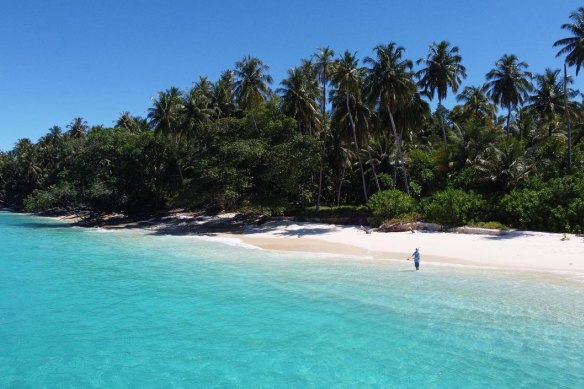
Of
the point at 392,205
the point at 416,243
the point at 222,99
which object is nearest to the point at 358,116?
the point at 392,205

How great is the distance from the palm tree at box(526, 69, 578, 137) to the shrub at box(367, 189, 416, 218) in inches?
813

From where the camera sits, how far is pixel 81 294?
57.8 feet

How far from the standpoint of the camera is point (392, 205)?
3506cm

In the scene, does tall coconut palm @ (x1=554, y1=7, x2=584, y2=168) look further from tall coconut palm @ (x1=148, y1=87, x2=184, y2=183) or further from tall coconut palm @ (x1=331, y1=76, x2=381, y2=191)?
tall coconut palm @ (x1=148, y1=87, x2=184, y2=183)

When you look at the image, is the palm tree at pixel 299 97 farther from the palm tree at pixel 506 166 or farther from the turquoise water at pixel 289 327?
the turquoise water at pixel 289 327

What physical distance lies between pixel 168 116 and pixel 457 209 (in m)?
34.0

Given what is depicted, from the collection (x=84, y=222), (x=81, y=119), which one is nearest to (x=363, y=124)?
(x=84, y=222)

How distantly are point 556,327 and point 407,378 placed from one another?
6119 mm

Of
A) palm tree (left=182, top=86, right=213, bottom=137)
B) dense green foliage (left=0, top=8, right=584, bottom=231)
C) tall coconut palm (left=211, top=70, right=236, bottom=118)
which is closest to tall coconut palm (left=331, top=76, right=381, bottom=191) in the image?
dense green foliage (left=0, top=8, right=584, bottom=231)

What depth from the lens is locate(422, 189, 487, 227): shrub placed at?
30.9 meters

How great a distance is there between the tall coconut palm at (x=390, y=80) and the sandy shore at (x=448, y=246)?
11562 mm

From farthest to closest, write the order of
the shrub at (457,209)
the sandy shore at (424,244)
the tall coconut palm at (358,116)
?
the tall coconut palm at (358,116) < the shrub at (457,209) < the sandy shore at (424,244)

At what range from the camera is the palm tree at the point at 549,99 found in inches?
1786

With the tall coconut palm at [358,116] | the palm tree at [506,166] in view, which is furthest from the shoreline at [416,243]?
the tall coconut palm at [358,116]
